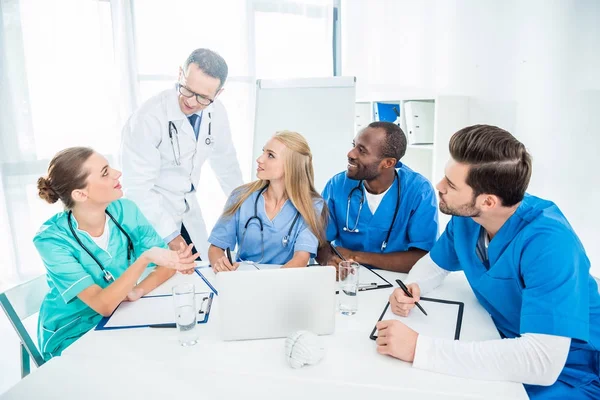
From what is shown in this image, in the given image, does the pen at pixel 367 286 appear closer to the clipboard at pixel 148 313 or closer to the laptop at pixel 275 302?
the laptop at pixel 275 302

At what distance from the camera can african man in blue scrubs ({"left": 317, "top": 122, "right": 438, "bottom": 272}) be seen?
178 cm

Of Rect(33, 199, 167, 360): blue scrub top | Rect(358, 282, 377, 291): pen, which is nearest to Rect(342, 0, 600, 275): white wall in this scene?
Rect(358, 282, 377, 291): pen

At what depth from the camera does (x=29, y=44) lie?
254 centimetres

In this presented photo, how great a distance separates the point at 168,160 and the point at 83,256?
91cm

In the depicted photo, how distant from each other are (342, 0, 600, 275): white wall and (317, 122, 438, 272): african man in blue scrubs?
0.73 metres

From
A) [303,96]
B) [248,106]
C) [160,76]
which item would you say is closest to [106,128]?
[160,76]

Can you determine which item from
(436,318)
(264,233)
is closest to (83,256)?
(264,233)

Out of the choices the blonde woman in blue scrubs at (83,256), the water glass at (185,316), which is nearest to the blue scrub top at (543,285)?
the water glass at (185,316)

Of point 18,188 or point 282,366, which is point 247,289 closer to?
point 282,366

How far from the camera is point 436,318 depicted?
119 centimetres

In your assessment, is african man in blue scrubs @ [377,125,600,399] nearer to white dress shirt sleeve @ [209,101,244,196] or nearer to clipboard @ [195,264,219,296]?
clipboard @ [195,264,219,296]

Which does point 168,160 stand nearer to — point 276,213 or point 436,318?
point 276,213

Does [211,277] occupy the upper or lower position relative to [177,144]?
lower

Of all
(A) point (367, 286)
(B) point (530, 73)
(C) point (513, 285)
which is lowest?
(A) point (367, 286)
